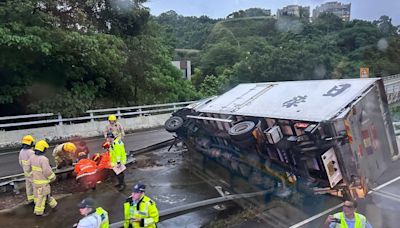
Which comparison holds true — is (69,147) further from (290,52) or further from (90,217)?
(290,52)

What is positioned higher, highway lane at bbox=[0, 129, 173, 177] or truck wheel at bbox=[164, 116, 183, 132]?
truck wheel at bbox=[164, 116, 183, 132]

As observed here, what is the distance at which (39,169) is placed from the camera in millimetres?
6328

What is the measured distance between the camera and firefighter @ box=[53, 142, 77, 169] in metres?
8.51

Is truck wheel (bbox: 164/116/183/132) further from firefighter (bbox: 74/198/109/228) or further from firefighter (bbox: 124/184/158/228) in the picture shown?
firefighter (bbox: 74/198/109/228)

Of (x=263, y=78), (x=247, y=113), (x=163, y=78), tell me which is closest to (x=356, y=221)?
(x=247, y=113)

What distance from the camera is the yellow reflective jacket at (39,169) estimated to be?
630cm

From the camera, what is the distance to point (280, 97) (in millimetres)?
7578

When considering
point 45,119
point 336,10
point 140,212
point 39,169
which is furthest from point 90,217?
point 336,10

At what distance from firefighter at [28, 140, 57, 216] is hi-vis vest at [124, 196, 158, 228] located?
256cm

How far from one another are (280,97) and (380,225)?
119 inches

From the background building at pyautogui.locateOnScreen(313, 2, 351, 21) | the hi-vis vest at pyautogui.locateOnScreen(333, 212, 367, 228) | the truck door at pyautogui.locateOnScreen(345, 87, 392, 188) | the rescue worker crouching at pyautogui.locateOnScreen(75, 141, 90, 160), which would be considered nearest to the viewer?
the hi-vis vest at pyautogui.locateOnScreen(333, 212, 367, 228)

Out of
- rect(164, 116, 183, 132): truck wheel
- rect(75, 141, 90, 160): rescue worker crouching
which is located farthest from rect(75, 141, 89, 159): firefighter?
rect(164, 116, 183, 132): truck wheel

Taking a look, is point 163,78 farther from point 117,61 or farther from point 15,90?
point 15,90

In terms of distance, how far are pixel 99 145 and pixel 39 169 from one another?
6.90 m
